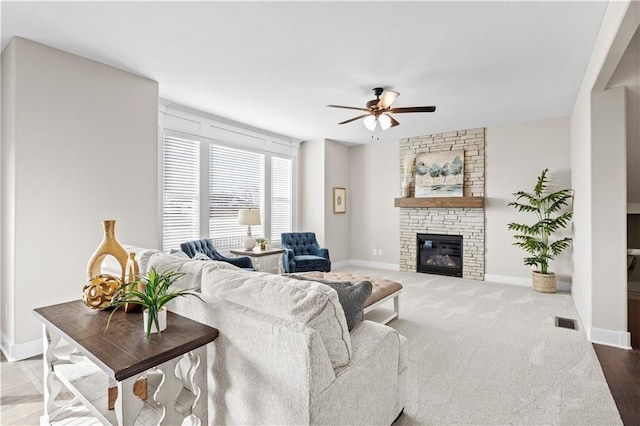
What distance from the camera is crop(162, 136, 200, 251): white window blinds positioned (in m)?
4.54

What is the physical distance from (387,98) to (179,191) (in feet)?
10.4

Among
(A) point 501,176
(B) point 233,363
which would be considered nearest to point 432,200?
(A) point 501,176

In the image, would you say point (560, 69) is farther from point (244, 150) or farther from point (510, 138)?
point (244, 150)

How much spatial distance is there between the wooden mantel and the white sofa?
4670 mm

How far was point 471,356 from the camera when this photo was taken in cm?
289

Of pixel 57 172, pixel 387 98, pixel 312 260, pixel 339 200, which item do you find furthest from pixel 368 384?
pixel 339 200

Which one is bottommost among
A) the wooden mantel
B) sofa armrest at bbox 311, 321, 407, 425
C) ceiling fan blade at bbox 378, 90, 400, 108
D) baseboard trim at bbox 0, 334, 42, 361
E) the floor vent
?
the floor vent

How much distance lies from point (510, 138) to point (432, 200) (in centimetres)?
171

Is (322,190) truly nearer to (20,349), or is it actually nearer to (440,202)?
Result: (440,202)

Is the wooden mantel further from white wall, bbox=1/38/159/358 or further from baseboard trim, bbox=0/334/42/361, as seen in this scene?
baseboard trim, bbox=0/334/42/361

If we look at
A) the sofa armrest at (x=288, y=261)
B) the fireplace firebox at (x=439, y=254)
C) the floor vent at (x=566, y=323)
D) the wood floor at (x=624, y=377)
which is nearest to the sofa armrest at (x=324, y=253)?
the sofa armrest at (x=288, y=261)

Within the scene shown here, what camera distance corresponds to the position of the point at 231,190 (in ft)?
18.0

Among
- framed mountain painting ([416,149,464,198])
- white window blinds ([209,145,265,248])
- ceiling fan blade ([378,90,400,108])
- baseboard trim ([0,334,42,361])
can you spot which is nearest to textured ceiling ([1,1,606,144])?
ceiling fan blade ([378,90,400,108])

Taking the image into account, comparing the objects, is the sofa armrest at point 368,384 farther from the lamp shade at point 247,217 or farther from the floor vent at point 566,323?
the lamp shade at point 247,217
